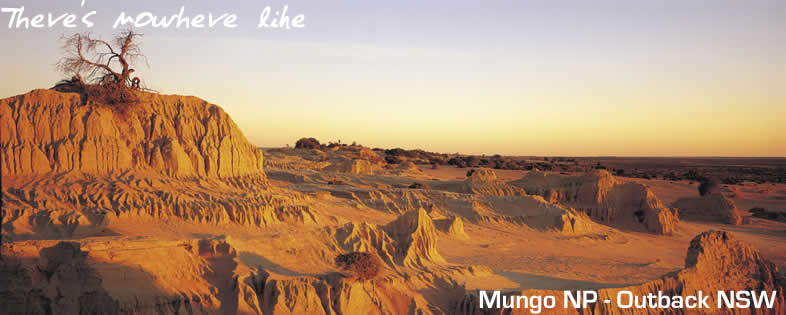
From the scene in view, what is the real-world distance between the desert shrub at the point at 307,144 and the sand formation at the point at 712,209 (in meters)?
49.3

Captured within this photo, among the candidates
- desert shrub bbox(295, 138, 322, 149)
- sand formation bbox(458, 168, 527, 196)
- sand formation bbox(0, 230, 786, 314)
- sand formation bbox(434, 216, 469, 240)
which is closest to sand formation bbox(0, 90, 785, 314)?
sand formation bbox(0, 230, 786, 314)

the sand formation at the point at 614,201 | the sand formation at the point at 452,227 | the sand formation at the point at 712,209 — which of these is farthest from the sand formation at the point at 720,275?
the sand formation at the point at 712,209

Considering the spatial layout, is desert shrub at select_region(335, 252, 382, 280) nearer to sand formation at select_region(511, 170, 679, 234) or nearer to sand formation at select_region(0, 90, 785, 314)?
sand formation at select_region(0, 90, 785, 314)

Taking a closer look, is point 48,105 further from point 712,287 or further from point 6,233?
point 712,287

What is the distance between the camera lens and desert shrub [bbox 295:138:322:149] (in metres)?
73.6

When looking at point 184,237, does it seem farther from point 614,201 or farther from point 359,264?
point 614,201

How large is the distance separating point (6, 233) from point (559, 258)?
1538 centimetres

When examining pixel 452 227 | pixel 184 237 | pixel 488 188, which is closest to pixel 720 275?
pixel 452 227

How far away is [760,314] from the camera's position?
42.9ft

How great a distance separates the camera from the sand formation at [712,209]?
2963 centimetres

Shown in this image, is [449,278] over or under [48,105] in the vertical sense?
under

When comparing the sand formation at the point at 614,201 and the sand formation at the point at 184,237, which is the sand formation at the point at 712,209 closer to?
the sand formation at the point at 614,201

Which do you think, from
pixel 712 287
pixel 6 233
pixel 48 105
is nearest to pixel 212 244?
pixel 6 233

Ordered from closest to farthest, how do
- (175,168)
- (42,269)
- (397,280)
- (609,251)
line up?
(42,269) < (397,280) < (175,168) < (609,251)
